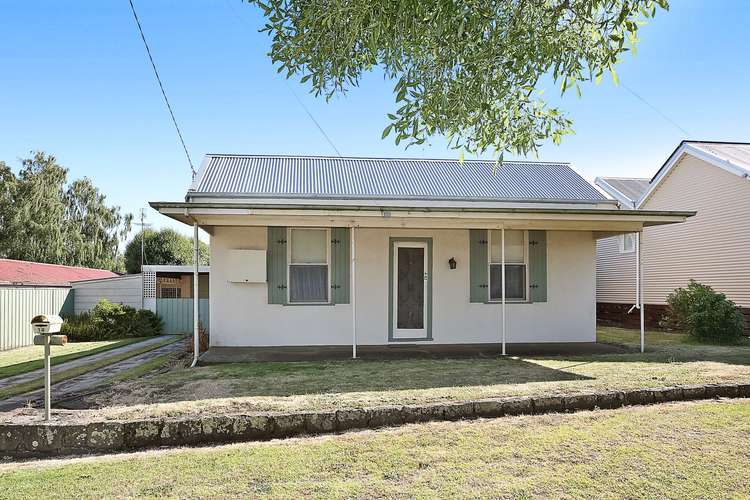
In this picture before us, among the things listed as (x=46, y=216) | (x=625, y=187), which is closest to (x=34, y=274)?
(x=46, y=216)

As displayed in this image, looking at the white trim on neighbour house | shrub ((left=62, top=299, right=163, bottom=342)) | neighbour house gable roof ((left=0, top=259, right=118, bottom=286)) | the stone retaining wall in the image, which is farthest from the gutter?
neighbour house gable roof ((left=0, top=259, right=118, bottom=286))

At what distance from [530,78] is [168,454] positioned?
480 cm

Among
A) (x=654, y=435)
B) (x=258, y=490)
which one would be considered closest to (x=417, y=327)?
(x=654, y=435)

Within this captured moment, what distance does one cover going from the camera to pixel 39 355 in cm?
957

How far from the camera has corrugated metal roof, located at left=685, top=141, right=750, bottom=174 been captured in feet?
39.3

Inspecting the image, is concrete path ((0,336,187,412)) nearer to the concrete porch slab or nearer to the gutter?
the concrete porch slab

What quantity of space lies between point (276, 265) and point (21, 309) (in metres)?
7.44

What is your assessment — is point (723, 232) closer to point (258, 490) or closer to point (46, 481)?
point (258, 490)

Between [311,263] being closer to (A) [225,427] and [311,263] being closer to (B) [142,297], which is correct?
(A) [225,427]

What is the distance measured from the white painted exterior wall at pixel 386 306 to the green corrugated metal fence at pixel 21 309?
5.73m

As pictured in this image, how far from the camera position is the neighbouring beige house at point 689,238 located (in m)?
11.7

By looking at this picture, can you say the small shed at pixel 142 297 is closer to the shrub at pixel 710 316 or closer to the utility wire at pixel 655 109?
the utility wire at pixel 655 109

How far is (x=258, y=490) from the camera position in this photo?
10.1 feet

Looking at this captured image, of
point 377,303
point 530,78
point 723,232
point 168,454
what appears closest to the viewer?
point 168,454
